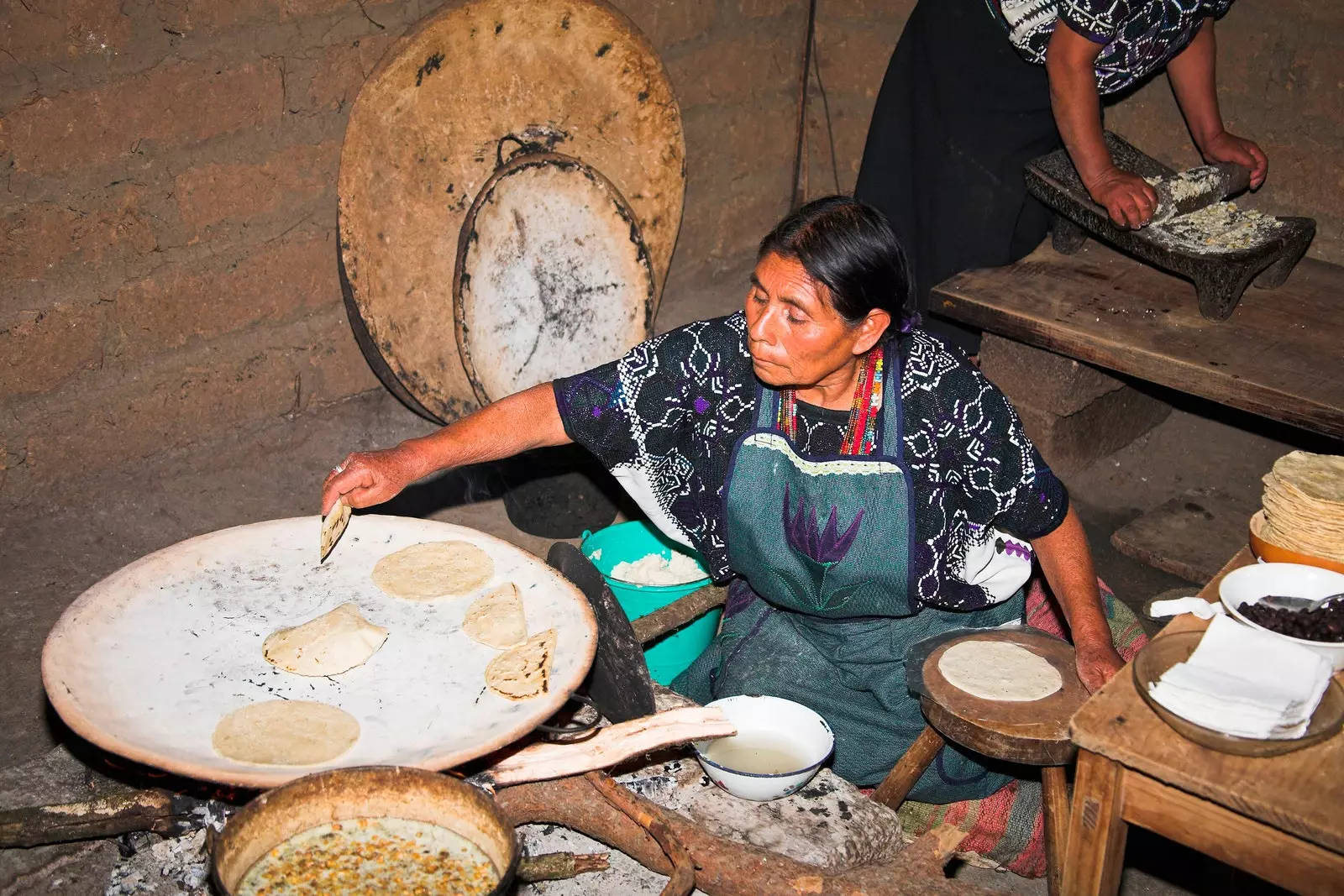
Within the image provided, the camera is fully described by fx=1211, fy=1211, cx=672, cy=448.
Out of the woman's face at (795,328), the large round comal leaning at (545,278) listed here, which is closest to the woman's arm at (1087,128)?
the large round comal leaning at (545,278)

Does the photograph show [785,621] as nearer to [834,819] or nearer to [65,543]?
[834,819]

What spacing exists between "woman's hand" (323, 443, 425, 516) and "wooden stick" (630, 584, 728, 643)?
2.11ft

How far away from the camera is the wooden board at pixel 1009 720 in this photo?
82.8 inches

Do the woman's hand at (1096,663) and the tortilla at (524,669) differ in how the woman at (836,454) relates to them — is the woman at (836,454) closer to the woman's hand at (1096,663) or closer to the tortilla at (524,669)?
the woman's hand at (1096,663)

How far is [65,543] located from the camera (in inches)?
133

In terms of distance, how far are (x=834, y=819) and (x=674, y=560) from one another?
49.1 inches

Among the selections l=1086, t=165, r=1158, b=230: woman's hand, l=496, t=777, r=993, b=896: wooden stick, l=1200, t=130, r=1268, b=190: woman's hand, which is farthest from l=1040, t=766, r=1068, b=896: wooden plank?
l=1200, t=130, r=1268, b=190: woman's hand

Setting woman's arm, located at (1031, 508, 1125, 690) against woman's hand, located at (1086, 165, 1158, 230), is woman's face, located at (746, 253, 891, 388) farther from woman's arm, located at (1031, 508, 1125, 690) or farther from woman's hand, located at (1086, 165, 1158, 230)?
woman's hand, located at (1086, 165, 1158, 230)

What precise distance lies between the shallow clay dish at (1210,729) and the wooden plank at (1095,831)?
0.12 m

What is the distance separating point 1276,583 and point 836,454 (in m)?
0.80

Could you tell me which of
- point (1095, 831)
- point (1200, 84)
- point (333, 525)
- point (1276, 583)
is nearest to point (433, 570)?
point (333, 525)

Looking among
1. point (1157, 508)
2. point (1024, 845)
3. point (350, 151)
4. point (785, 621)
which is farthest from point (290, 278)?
point (1157, 508)

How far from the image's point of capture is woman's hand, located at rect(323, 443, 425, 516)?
7.02ft

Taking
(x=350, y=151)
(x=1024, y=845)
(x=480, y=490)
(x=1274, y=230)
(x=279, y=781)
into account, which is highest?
(x=350, y=151)
